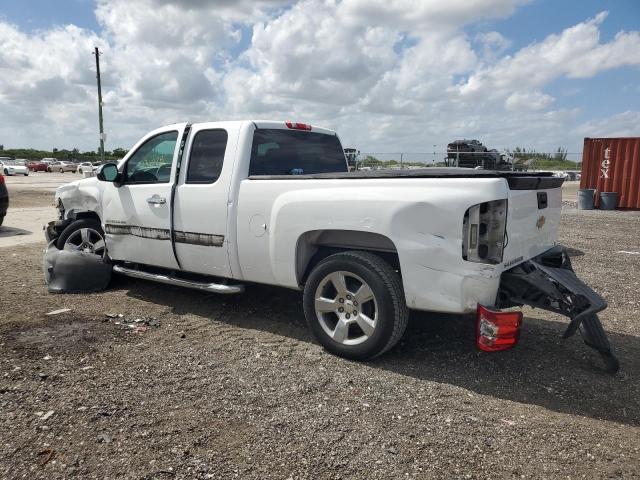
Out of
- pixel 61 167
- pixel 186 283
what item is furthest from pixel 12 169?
pixel 186 283

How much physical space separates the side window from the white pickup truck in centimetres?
2

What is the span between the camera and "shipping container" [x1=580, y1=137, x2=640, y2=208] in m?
17.5

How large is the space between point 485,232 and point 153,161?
12.0ft

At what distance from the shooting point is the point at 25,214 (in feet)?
46.3

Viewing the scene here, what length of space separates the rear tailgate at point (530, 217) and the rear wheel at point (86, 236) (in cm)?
480

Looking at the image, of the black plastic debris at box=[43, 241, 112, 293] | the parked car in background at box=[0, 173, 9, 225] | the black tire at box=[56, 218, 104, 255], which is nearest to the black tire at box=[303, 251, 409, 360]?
the black plastic debris at box=[43, 241, 112, 293]

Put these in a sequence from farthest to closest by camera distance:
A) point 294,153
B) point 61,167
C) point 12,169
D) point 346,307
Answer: point 61,167 < point 12,169 < point 294,153 < point 346,307

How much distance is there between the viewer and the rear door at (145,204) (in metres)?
5.20

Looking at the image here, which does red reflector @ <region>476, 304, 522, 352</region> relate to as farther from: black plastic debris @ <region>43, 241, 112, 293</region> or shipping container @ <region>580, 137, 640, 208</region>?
shipping container @ <region>580, 137, 640, 208</region>

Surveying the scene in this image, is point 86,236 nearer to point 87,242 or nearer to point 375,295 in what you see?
point 87,242

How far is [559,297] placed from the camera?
3623 millimetres

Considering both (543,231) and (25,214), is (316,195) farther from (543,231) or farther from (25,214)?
(25,214)

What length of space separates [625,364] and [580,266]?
401 cm

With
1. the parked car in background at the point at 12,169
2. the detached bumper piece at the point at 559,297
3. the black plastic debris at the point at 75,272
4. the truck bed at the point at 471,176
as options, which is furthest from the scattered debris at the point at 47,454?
the parked car in background at the point at 12,169
